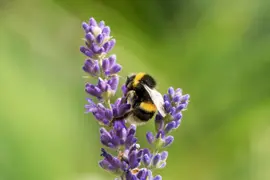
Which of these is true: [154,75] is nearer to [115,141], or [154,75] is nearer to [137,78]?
[137,78]

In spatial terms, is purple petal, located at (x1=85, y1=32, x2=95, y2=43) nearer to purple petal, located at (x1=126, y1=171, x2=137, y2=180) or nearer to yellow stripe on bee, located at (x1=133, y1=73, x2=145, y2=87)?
yellow stripe on bee, located at (x1=133, y1=73, x2=145, y2=87)

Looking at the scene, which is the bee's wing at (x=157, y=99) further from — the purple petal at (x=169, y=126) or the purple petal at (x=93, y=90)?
the purple petal at (x=93, y=90)

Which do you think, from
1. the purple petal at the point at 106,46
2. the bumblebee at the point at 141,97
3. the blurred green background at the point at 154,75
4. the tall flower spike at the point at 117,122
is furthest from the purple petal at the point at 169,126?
the blurred green background at the point at 154,75

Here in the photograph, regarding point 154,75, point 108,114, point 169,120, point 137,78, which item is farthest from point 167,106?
point 154,75
